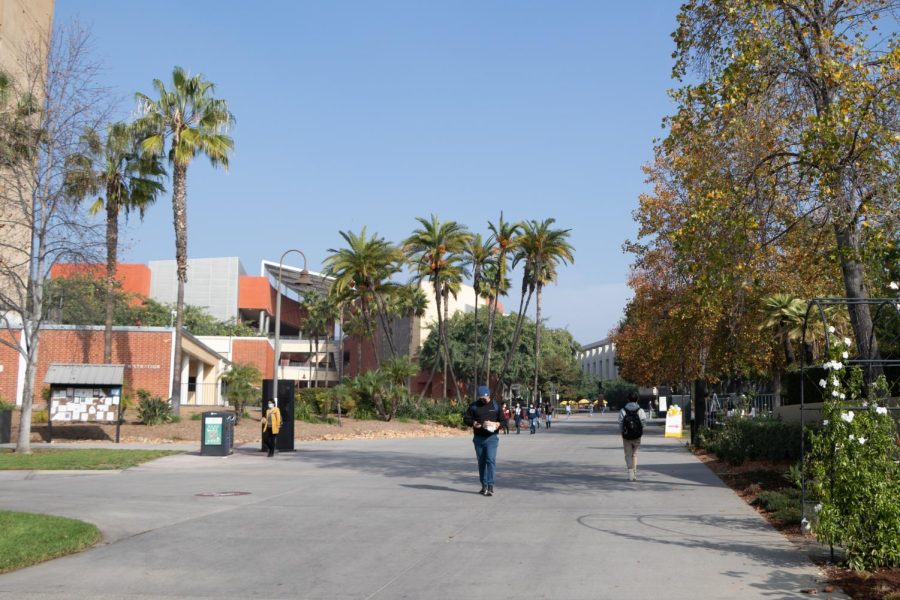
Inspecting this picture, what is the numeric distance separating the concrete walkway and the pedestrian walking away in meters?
0.35

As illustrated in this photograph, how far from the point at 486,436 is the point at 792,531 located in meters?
5.25

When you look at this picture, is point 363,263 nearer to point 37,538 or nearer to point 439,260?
point 439,260

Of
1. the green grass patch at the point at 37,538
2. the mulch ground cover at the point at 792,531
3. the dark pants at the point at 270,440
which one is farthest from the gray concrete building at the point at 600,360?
the green grass patch at the point at 37,538

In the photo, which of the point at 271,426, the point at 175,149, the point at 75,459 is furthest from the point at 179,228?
the point at 75,459

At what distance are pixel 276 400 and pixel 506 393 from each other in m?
63.0

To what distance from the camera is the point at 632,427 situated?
16859 mm

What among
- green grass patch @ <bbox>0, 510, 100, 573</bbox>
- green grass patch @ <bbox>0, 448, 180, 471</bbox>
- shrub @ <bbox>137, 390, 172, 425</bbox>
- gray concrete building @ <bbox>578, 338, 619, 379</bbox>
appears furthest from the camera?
gray concrete building @ <bbox>578, 338, 619, 379</bbox>

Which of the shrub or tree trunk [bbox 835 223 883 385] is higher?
tree trunk [bbox 835 223 883 385]

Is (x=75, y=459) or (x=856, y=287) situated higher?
(x=856, y=287)

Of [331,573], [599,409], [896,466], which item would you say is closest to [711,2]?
[896,466]

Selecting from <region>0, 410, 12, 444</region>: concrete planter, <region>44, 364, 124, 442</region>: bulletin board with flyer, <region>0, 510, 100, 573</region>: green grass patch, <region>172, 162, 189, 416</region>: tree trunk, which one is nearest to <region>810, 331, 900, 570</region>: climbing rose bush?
<region>0, 510, 100, 573</region>: green grass patch

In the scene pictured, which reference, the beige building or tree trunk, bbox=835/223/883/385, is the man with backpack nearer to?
tree trunk, bbox=835/223/883/385

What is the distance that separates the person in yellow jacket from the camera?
944 inches

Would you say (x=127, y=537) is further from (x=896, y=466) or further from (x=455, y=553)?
(x=896, y=466)
